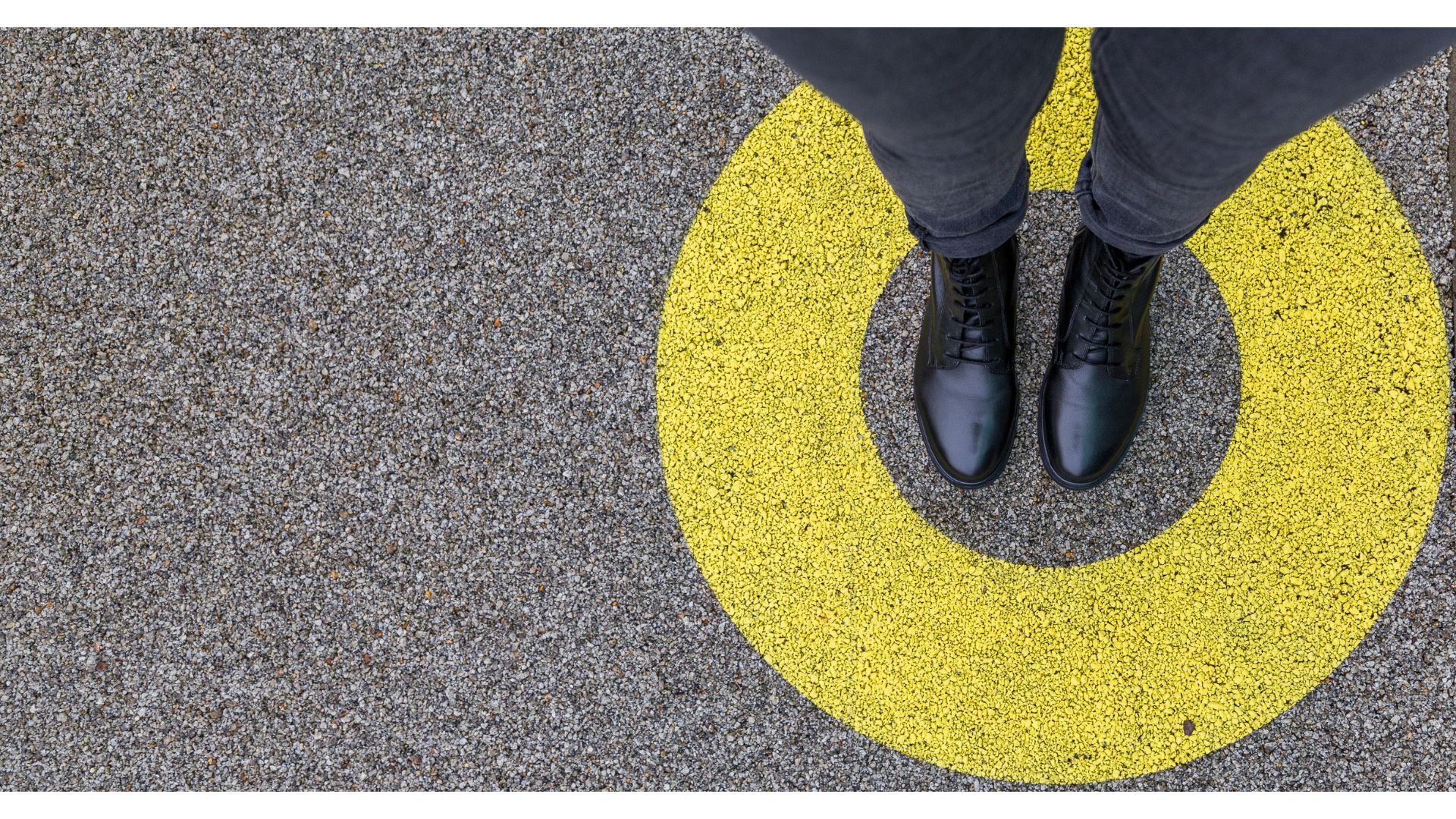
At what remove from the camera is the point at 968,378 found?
4.75 feet

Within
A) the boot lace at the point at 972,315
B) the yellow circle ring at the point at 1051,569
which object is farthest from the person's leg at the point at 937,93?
the yellow circle ring at the point at 1051,569

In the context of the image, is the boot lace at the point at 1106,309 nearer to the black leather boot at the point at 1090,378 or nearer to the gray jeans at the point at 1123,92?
the black leather boot at the point at 1090,378

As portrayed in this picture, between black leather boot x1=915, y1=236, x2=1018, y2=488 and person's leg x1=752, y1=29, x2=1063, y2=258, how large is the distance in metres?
0.35

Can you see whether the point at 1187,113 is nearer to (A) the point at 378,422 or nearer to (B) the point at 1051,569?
(B) the point at 1051,569

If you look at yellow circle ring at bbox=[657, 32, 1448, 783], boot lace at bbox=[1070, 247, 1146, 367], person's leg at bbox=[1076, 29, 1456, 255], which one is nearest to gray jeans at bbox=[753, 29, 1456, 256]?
person's leg at bbox=[1076, 29, 1456, 255]

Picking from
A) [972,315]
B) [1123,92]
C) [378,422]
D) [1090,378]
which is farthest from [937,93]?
[378,422]

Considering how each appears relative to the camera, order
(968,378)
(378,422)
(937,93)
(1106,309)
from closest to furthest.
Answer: (937,93) → (1106,309) → (968,378) → (378,422)

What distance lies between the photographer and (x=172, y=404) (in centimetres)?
163

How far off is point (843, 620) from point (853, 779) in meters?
0.30

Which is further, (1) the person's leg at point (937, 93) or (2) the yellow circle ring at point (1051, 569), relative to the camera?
(2) the yellow circle ring at point (1051, 569)

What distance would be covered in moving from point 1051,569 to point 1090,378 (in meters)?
0.36

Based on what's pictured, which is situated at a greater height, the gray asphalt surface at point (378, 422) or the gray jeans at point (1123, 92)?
the gray jeans at point (1123, 92)

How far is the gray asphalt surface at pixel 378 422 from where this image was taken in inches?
62.0

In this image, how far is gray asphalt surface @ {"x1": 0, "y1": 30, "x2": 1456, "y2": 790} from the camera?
62.0 inches
